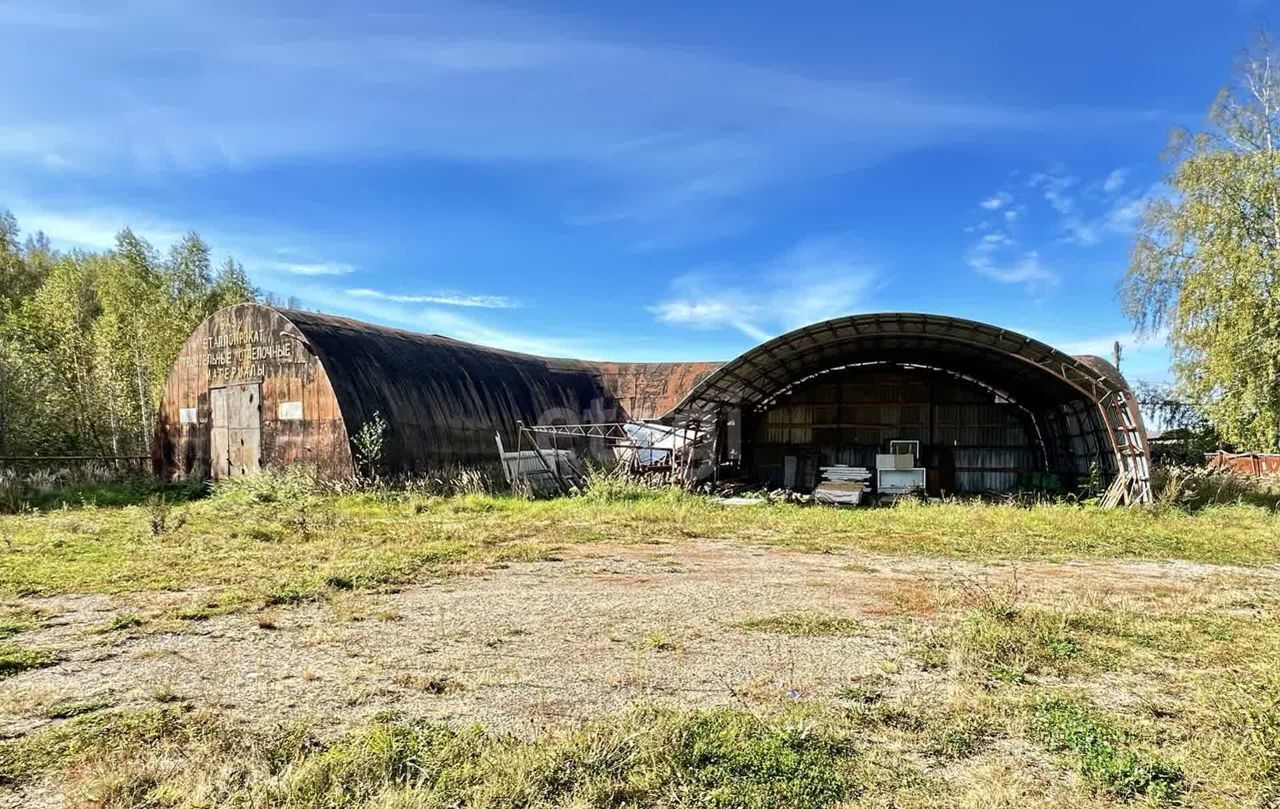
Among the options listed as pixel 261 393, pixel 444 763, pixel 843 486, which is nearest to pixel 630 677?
pixel 444 763

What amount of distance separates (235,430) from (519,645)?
15.6 metres

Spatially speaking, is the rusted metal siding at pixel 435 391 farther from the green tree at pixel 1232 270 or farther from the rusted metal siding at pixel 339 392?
the green tree at pixel 1232 270

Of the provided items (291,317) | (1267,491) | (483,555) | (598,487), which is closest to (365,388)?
(291,317)

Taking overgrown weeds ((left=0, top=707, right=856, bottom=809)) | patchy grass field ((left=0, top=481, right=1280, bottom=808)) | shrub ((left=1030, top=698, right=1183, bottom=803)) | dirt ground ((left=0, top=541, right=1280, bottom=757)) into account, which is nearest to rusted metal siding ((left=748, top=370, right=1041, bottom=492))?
patchy grass field ((left=0, top=481, right=1280, bottom=808))

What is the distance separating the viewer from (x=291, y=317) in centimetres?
1688

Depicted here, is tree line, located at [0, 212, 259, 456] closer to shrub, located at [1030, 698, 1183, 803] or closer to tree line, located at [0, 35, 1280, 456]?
tree line, located at [0, 35, 1280, 456]

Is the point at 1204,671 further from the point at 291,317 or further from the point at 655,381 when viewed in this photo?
the point at 655,381

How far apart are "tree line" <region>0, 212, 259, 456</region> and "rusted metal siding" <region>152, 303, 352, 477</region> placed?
4.79 m

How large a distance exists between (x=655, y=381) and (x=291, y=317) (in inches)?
487

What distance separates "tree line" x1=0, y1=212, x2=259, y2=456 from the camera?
21.4 meters

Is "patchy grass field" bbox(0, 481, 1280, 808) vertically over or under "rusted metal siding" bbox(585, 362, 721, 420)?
under

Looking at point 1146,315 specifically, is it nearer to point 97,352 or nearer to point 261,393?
point 261,393

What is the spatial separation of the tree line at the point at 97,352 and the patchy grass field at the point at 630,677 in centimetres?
1528

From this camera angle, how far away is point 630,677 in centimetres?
474
